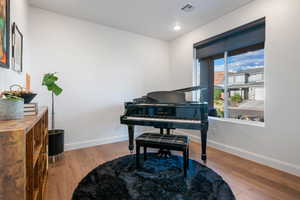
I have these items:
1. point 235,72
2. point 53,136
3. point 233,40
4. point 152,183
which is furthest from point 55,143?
point 233,40

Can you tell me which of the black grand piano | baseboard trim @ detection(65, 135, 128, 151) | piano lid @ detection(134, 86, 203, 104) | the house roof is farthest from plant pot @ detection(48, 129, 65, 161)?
the house roof

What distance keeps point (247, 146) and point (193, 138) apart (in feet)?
3.94

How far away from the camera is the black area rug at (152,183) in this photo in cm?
164

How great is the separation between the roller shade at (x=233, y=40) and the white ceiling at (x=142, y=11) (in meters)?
0.40

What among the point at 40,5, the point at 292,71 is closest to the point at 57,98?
the point at 40,5

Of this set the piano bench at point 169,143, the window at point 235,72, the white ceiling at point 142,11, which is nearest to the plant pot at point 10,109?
the piano bench at point 169,143

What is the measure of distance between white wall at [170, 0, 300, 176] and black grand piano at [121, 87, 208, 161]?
0.91 m

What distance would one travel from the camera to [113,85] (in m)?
3.50

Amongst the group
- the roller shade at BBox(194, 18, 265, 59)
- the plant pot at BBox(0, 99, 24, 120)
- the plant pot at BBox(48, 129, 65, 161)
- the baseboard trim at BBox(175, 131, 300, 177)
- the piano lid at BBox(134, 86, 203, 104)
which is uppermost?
the roller shade at BBox(194, 18, 265, 59)

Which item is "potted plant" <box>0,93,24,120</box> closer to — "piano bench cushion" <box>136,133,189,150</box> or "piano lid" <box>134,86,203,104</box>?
"piano bench cushion" <box>136,133,189,150</box>

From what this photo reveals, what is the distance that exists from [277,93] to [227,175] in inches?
56.7

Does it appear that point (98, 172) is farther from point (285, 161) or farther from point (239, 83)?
point (239, 83)

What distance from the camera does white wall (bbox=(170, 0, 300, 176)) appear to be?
2.10 metres

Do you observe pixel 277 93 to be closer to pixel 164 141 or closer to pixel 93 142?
pixel 164 141
